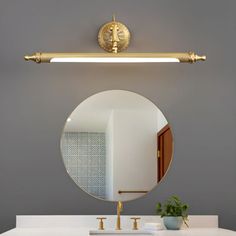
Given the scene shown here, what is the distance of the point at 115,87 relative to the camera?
3715 mm

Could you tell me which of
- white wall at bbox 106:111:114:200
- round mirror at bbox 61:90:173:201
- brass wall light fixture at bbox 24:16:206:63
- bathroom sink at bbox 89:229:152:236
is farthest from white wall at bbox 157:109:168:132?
bathroom sink at bbox 89:229:152:236

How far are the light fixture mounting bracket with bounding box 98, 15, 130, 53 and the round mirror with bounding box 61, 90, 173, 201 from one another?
26 cm

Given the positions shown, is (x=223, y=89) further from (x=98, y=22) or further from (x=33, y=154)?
(x=33, y=154)

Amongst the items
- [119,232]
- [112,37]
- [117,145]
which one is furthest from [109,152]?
[112,37]

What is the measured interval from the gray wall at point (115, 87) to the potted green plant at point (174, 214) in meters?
0.21

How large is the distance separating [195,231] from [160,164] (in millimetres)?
492

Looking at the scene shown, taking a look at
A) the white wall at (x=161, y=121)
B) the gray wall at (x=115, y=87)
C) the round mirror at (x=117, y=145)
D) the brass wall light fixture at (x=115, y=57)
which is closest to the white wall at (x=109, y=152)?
the round mirror at (x=117, y=145)

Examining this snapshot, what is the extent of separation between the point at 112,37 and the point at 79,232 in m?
1.13

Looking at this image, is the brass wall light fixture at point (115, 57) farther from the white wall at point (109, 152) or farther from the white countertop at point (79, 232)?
the white countertop at point (79, 232)

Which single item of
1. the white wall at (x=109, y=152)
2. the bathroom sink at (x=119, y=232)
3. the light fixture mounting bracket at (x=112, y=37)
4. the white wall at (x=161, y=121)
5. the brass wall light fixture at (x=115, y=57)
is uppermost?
the light fixture mounting bracket at (x=112, y=37)

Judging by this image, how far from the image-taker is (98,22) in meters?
3.75

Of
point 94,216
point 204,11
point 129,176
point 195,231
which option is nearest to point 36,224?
point 94,216

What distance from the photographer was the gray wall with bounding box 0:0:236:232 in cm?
366

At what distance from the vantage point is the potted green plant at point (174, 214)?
3.35 m
